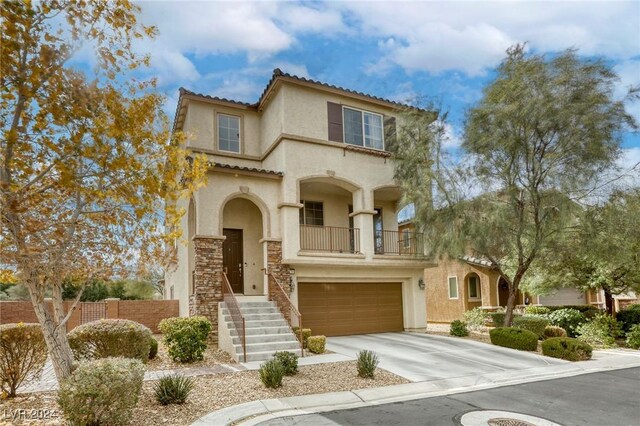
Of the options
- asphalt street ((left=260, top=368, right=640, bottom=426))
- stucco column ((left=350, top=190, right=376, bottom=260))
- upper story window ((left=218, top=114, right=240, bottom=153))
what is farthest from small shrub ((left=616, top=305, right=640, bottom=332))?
upper story window ((left=218, top=114, right=240, bottom=153))

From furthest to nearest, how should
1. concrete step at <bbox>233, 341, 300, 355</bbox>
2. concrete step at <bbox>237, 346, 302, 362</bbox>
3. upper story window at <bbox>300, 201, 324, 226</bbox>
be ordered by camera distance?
upper story window at <bbox>300, 201, 324, 226</bbox> < concrete step at <bbox>233, 341, 300, 355</bbox> < concrete step at <bbox>237, 346, 302, 362</bbox>

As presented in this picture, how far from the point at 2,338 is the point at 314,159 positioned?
1108 centimetres

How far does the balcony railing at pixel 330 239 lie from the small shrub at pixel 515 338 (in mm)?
5645

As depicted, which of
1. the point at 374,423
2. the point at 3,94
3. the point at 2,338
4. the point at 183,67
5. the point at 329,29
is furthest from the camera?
the point at 183,67

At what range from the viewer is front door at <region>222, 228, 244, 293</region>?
1628 centimetres

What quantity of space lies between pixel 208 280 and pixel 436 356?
733cm

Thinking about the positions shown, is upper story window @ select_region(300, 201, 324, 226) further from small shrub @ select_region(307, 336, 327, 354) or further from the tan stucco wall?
the tan stucco wall

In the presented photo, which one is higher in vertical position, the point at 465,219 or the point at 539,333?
the point at 465,219

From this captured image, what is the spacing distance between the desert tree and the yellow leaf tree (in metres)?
10.8

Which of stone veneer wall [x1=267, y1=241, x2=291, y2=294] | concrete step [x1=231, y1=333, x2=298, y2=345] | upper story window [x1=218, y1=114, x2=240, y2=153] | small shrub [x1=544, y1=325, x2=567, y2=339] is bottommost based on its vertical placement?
small shrub [x1=544, y1=325, x2=567, y2=339]

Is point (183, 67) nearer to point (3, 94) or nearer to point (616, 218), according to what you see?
point (3, 94)

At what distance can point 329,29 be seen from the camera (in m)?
11.8

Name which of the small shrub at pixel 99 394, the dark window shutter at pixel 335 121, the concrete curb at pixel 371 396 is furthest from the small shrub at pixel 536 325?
the small shrub at pixel 99 394

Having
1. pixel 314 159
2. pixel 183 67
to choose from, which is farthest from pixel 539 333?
pixel 183 67
